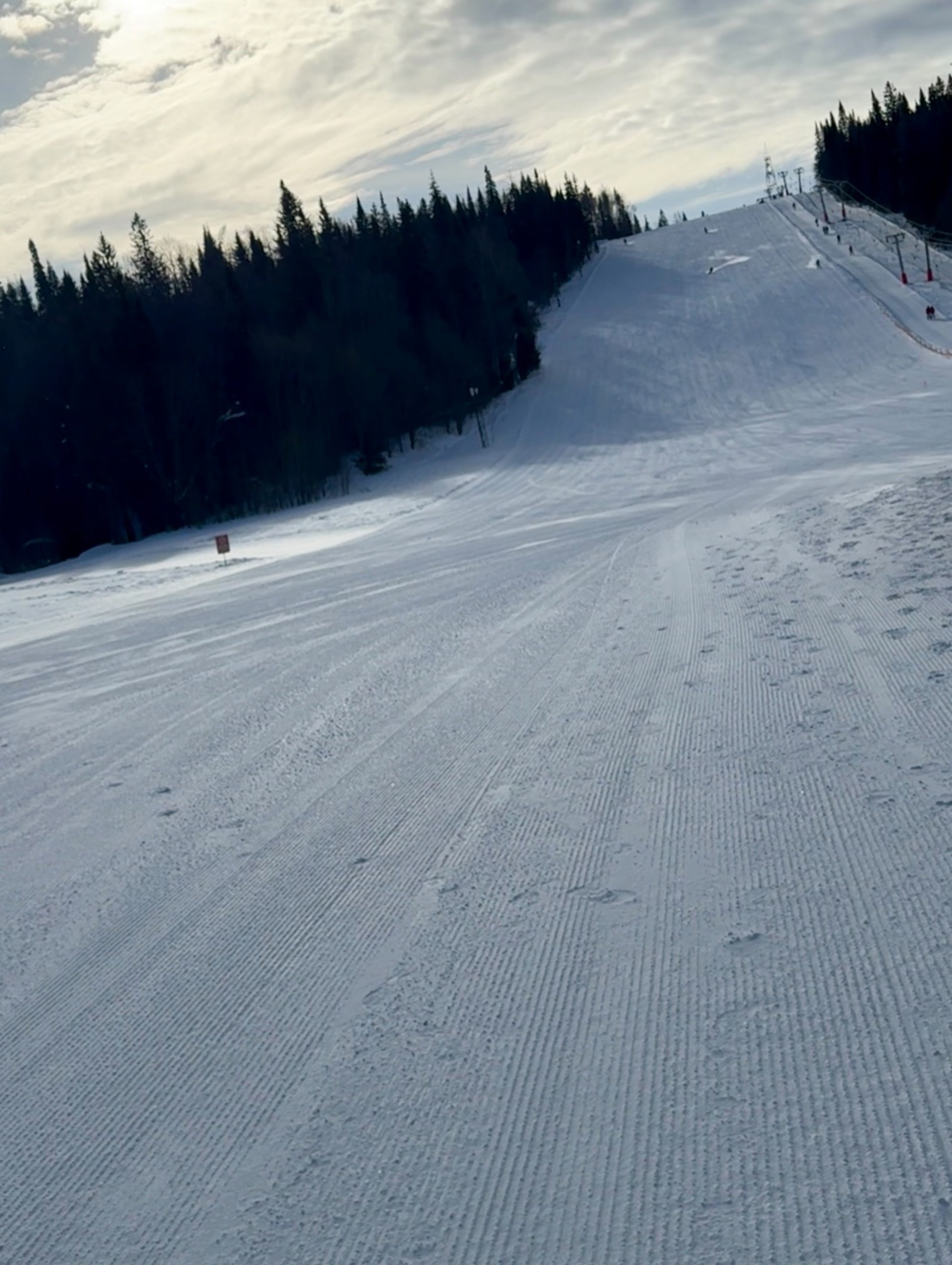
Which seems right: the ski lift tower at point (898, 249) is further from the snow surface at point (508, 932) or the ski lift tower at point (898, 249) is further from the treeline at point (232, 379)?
the snow surface at point (508, 932)

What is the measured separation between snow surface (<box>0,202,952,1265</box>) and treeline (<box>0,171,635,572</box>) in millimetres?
41126

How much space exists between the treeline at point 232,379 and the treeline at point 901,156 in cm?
3605

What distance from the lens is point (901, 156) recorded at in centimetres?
10119

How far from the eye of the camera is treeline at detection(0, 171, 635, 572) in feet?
167

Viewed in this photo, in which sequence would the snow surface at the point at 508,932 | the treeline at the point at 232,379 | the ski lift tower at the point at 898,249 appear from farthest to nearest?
the ski lift tower at the point at 898,249 → the treeline at the point at 232,379 → the snow surface at the point at 508,932

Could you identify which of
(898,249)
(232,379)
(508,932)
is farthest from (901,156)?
(508,932)

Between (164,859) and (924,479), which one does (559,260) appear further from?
(164,859)

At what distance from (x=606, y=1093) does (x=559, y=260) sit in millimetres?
96935

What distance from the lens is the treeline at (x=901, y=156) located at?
9500 centimetres

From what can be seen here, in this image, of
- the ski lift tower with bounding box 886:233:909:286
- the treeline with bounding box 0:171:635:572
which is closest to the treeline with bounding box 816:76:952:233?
the ski lift tower with bounding box 886:233:909:286

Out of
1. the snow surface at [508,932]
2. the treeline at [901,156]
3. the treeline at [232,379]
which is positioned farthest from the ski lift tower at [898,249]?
the snow surface at [508,932]

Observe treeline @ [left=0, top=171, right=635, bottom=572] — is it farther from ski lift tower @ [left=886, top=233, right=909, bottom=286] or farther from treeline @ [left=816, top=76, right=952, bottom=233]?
treeline @ [left=816, top=76, right=952, bottom=233]

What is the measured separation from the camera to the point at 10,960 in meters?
4.80

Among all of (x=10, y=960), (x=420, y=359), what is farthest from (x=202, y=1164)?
(x=420, y=359)
